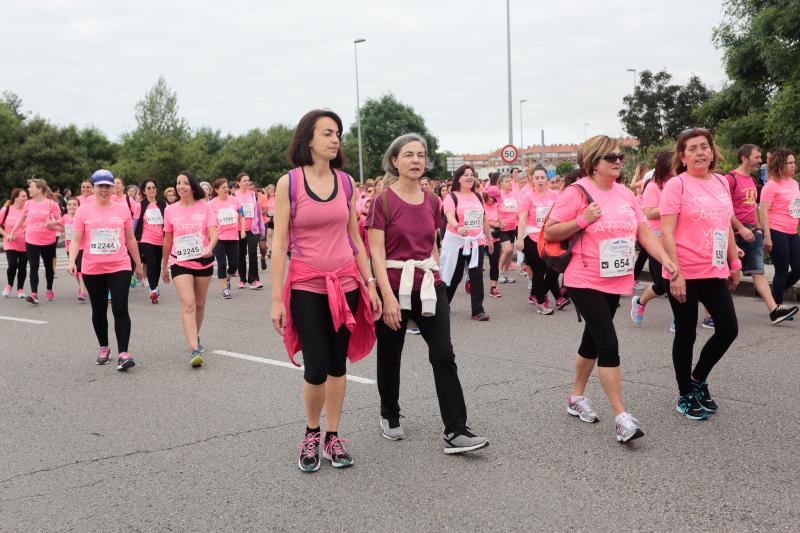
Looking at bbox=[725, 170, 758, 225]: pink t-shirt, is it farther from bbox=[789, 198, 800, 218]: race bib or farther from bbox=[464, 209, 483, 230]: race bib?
bbox=[464, 209, 483, 230]: race bib

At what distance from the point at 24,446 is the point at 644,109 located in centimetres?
5472

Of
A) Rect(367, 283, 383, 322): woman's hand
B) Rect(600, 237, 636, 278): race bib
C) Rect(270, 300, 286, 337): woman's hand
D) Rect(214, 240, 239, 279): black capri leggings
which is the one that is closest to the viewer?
Rect(270, 300, 286, 337): woman's hand

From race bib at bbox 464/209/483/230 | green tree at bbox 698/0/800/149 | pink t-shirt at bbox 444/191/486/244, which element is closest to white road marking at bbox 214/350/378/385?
pink t-shirt at bbox 444/191/486/244

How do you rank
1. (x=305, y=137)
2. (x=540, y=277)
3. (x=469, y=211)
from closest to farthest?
(x=305, y=137) → (x=469, y=211) → (x=540, y=277)

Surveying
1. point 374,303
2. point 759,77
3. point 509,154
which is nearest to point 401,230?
point 374,303

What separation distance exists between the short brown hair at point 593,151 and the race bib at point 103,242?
4.55 metres

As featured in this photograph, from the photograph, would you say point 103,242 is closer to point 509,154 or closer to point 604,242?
point 604,242

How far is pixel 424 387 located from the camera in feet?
19.6

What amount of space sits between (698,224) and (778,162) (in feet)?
13.4

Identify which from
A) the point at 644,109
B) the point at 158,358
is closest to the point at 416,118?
the point at 644,109

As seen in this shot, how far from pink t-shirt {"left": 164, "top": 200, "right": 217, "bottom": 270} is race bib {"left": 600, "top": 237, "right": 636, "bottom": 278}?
418 centimetres

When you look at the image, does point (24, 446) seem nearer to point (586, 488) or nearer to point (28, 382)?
point (28, 382)

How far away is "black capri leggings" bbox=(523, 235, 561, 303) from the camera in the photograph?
387 inches

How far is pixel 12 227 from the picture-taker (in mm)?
13133
